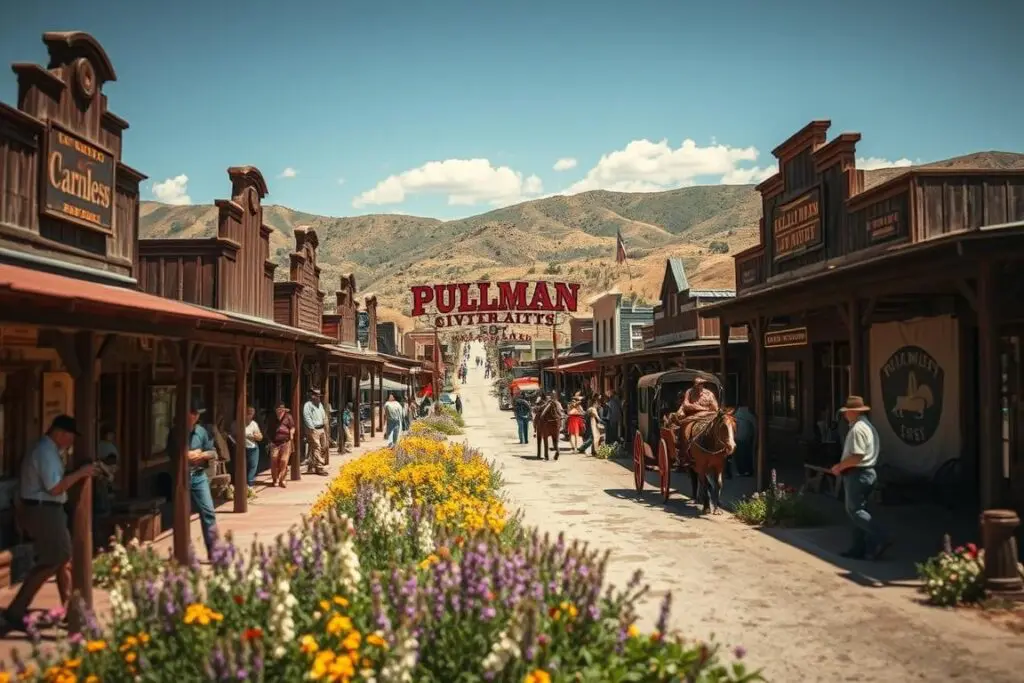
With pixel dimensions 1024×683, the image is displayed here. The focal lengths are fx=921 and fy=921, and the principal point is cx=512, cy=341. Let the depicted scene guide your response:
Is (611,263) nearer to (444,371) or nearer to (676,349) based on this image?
(444,371)

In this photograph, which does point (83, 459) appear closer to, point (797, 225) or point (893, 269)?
point (893, 269)

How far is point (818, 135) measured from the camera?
Result: 61.4 feet

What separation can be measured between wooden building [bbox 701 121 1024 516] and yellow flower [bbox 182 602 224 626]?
8.07 metres

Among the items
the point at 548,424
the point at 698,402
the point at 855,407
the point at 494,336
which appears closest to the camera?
the point at 855,407

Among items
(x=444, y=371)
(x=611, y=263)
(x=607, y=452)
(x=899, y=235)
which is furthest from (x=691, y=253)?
(x=899, y=235)

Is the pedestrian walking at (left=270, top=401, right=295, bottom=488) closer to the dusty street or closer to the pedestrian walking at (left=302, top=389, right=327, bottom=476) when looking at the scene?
the pedestrian walking at (left=302, top=389, right=327, bottom=476)

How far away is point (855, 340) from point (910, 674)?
6.93m

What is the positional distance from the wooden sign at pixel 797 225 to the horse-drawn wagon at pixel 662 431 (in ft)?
12.0

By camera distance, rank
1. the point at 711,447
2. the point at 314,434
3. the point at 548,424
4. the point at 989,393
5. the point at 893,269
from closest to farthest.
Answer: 1. the point at 989,393
2. the point at 893,269
3. the point at 711,447
4. the point at 314,434
5. the point at 548,424

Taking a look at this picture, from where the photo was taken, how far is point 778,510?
13.4 m

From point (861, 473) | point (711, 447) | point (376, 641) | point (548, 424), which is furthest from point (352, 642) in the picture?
point (548, 424)

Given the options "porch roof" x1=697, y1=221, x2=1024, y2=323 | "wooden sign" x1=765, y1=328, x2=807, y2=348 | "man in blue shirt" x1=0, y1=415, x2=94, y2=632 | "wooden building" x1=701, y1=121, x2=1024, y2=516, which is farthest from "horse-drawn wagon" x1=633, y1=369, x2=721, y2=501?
"man in blue shirt" x1=0, y1=415, x2=94, y2=632

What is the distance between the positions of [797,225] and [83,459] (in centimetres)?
1565

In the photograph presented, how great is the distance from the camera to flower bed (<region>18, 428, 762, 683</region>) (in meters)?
4.40
